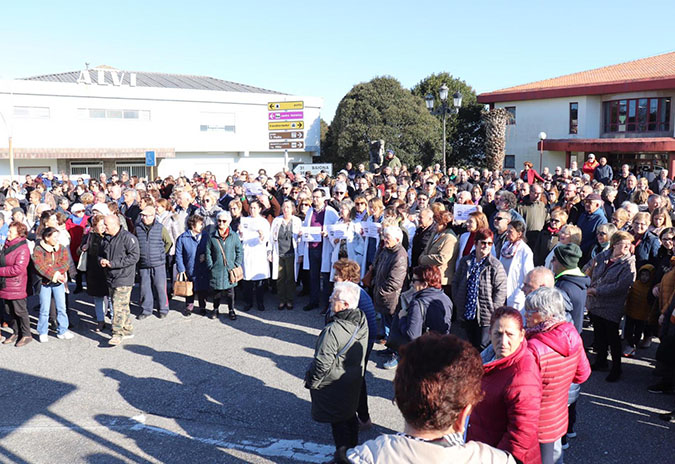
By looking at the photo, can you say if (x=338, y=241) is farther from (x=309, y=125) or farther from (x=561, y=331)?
(x=309, y=125)

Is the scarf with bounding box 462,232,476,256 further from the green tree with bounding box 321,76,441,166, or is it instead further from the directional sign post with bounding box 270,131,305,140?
the green tree with bounding box 321,76,441,166

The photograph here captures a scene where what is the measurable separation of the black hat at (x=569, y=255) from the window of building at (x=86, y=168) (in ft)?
102

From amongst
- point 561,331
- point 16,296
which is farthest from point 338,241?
point 561,331

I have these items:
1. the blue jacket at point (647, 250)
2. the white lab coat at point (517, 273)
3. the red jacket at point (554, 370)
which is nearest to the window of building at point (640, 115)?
the blue jacket at point (647, 250)

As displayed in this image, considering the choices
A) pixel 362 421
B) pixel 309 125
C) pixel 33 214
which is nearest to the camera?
pixel 362 421

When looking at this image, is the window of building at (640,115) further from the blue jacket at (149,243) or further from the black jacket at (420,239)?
the blue jacket at (149,243)

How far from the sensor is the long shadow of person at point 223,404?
199 inches

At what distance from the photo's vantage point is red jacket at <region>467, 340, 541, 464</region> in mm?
2881

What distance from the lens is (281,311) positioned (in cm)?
910

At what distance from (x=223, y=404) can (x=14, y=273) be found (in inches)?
146

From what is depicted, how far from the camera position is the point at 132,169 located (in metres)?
33.2

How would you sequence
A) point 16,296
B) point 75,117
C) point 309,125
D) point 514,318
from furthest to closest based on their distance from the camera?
1. point 309,125
2. point 75,117
3. point 16,296
4. point 514,318

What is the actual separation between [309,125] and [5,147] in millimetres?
17841

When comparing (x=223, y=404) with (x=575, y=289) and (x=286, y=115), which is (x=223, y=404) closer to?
(x=575, y=289)
